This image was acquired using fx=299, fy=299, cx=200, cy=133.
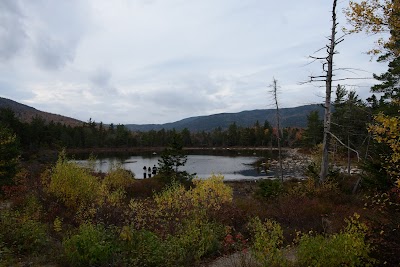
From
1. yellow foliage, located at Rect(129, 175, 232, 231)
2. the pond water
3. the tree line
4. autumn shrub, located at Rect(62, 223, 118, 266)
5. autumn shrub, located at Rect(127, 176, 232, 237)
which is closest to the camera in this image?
autumn shrub, located at Rect(62, 223, 118, 266)

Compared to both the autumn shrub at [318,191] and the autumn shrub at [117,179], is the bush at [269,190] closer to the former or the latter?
the autumn shrub at [318,191]

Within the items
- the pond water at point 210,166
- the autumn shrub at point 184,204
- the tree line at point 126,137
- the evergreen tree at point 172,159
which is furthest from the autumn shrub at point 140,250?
the tree line at point 126,137

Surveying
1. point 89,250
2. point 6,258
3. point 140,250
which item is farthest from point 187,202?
point 6,258

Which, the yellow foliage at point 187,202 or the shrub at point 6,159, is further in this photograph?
the shrub at point 6,159

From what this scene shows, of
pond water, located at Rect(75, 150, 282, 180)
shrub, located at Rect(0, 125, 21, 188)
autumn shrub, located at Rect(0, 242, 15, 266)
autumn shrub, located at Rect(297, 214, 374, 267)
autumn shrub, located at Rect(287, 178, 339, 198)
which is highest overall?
shrub, located at Rect(0, 125, 21, 188)

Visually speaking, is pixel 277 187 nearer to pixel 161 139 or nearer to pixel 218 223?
pixel 218 223

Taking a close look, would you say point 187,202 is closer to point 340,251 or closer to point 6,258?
point 6,258

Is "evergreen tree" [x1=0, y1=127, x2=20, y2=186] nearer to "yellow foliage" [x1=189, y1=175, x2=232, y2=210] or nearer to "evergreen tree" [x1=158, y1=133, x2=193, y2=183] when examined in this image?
"evergreen tree" [x1=158, y1=133, x2=193, y2=183]

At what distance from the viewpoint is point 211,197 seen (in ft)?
40.2

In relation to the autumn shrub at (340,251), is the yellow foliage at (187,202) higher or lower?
lower

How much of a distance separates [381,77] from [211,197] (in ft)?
63.2

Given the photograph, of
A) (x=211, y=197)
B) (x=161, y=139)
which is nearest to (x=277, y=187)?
(x=211, y=197)

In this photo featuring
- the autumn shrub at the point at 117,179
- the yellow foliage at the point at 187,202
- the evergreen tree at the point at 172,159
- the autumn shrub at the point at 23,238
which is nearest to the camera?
the autumn shrub at the point at 23,238

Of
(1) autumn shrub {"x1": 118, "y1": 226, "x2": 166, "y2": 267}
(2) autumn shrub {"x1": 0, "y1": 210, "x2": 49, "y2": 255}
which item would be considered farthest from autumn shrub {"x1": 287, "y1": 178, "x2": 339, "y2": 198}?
(2) autumn shrub {"x1": 0, "y1": 210, "x2": 49, "y2": 255}
